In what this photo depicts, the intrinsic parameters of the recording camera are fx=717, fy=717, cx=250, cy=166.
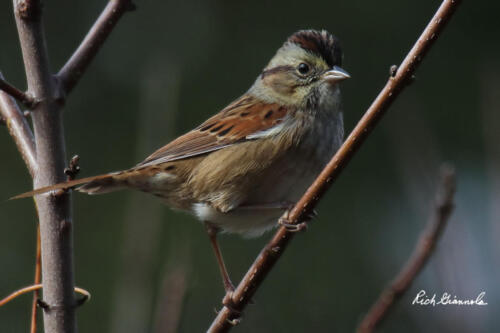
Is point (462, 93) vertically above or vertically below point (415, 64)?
below

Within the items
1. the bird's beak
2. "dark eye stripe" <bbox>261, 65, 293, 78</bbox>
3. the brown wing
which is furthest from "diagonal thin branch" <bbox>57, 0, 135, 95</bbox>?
"dark eye stripe" <bbox>261, 65, 293, 78</bbox>

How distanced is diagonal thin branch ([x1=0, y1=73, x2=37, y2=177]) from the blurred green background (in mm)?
801

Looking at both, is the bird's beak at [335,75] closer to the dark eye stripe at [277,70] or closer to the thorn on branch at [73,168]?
the dark eye stripe at [277,70]

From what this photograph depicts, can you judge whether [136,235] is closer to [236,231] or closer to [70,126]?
[236,231]

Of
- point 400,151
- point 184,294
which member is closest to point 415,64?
point 184,294

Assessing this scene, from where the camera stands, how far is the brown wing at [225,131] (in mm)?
3256

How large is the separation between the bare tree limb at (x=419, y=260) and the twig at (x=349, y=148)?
25 centimetres

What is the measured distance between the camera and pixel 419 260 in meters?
1.84

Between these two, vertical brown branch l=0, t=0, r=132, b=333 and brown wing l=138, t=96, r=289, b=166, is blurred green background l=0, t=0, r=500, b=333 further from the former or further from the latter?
vertical brown branch l=0, t=0, r=132, b=333

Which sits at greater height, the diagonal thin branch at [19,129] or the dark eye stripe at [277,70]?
the dark eye stripe at [277,70]

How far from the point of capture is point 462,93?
6.00 meters

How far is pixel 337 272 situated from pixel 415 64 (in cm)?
354

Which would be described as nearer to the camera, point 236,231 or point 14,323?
point 236,231

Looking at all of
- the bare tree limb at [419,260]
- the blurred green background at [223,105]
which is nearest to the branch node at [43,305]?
the bare tree limb at [419,260]
